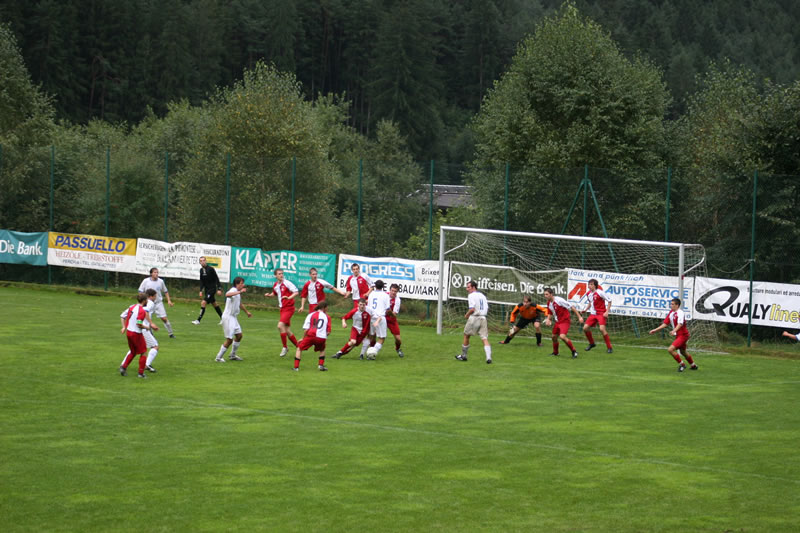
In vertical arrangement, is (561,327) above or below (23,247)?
below

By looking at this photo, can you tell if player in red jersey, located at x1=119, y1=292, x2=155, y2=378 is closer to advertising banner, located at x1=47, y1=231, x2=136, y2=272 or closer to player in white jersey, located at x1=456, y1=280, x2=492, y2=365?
player in white jersey, located at x1=456, y1=280, x2=492, y2=365

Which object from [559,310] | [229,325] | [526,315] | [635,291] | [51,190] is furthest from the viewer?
[51,190]

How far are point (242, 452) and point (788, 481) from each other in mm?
7436

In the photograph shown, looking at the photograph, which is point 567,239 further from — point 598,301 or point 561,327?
point 561,327

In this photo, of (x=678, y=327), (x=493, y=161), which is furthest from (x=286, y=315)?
(x=493, y=161)

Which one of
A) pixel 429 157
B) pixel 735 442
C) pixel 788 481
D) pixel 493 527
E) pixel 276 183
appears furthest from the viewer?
pixel 429 157

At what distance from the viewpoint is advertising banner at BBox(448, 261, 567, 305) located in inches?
1169

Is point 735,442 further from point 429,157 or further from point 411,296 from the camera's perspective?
point 429,157

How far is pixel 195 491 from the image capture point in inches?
466

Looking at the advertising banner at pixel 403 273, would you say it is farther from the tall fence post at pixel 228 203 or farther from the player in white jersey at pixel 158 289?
the player in white jersey at pixel 158 289

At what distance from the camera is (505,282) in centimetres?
3042

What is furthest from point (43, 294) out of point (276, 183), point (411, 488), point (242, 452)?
point (411, 488)

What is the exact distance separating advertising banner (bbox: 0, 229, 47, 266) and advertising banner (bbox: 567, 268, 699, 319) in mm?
23475

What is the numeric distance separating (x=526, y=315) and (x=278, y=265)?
12103 millimetres
